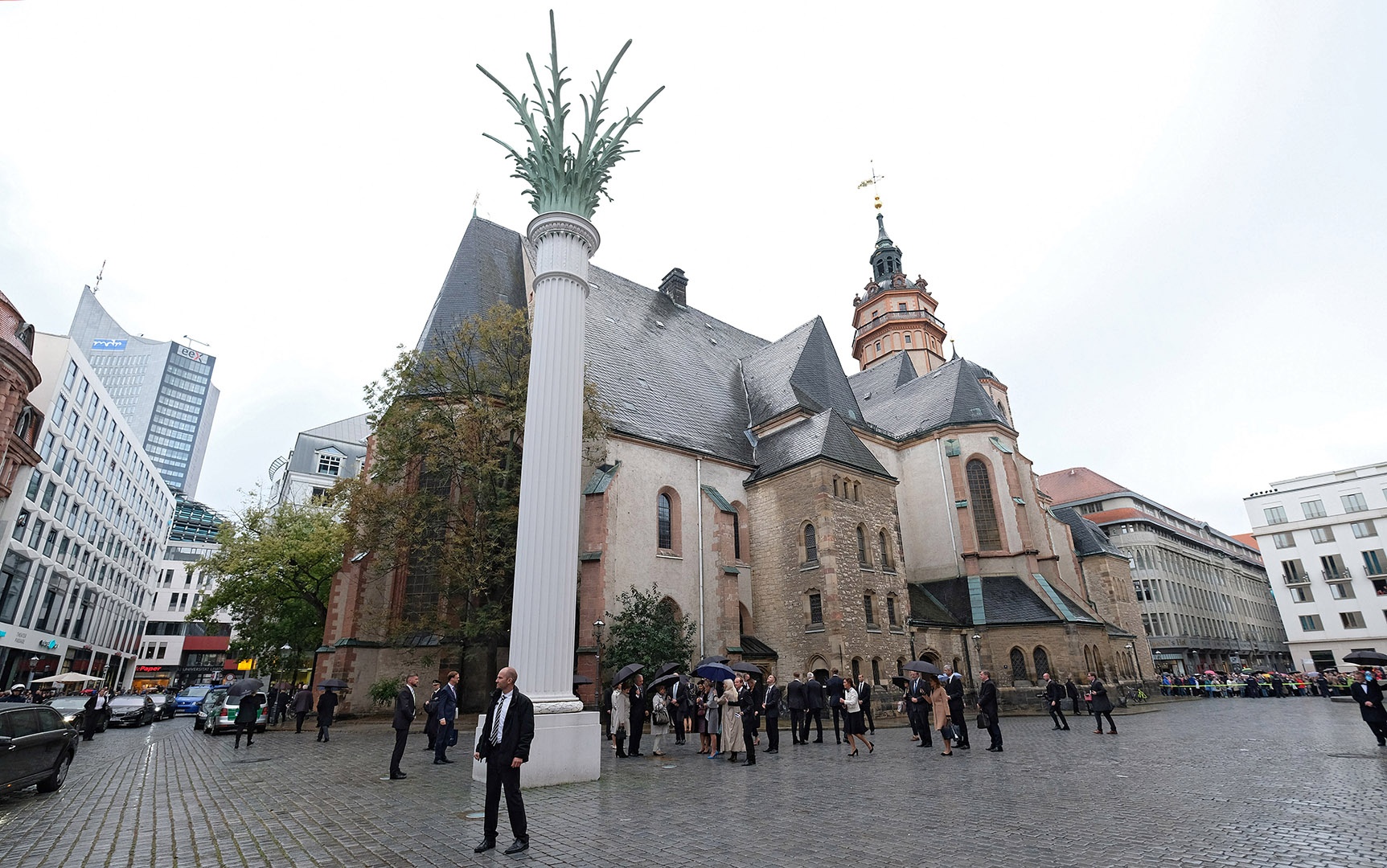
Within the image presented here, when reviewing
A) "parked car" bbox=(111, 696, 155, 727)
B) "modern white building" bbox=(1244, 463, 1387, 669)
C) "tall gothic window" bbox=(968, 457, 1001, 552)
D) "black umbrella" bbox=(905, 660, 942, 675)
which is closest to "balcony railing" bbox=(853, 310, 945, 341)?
"tall gothic window" bbox=(968, 457, 1001, 552)

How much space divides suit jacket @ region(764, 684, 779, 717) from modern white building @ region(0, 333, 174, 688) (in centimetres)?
3754

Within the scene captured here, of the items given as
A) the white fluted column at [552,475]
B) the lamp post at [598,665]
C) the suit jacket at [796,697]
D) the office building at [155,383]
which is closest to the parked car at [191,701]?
the lamp post at [598,665]

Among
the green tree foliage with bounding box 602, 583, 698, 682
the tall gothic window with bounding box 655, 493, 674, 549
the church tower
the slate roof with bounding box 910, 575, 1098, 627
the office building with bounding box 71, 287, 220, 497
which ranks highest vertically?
the office building with bounding box 71, 287, 220, 497

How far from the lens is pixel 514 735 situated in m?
6.32

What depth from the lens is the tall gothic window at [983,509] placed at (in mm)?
31922

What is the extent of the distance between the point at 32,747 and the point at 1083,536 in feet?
136

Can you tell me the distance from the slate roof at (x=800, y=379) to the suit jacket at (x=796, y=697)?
1556 cm

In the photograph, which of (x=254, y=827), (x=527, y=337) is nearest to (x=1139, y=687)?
(x=527, y=337)

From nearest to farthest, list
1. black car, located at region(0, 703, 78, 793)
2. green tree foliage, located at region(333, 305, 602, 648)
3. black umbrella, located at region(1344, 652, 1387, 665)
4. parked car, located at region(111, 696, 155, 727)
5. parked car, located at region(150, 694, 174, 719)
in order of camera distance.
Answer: black car, located at region(0, 703, 78, 793) < black umbrella, located at region(1344, 652, 1387, 665) < green tree foliage, located at region(333, 305, 602, 648) < parked car, located at region(111, 696, 155, 727) < parked car, located at region(150, 694, 174, 719)

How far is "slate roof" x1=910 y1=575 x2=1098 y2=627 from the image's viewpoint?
2802cm

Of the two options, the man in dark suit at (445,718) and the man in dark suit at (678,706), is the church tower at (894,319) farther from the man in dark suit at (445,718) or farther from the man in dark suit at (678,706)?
the man in dark suit at (445,718)

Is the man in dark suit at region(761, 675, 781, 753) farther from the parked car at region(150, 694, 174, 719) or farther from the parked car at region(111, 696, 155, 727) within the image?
the parked car at region(150, 694, 174, 719)

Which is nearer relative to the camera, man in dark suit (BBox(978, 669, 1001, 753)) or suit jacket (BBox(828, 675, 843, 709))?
man in dark suit (BBox(978, 669, 1001, 753))

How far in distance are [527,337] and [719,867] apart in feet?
60.2
